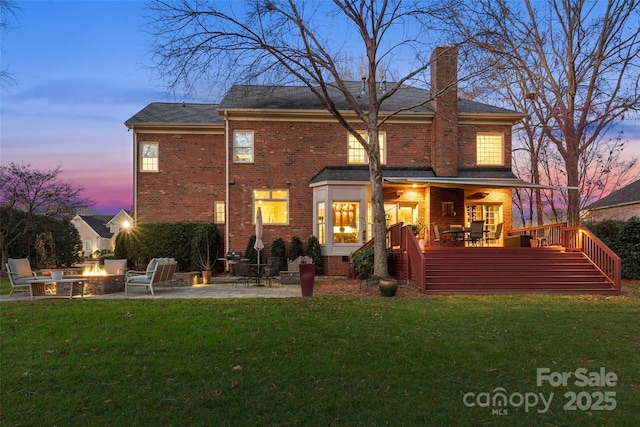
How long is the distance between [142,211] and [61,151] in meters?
5.15

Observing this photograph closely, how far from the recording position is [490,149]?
19250mm

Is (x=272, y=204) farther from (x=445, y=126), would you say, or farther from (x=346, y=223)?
(x=445, y=126)

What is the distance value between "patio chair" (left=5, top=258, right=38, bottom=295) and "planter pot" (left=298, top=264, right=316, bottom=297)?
7170mm

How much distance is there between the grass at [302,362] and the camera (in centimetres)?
426

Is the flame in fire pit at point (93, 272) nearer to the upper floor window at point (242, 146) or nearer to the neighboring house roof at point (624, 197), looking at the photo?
the upper floor window at point (242, 146)

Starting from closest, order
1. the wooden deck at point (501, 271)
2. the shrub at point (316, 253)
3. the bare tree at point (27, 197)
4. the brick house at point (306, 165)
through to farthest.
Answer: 1. the wooden deck at point (501, 271)
2. the shrub at point (316, 253)
3. the brick house at point (306, 165)
4. the bare tree at point (27, 197)

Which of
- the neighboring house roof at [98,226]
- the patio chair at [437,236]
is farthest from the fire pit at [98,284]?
the neighboring house roof at [98,226]

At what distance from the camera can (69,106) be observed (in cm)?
1480

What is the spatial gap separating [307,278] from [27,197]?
15.7 m

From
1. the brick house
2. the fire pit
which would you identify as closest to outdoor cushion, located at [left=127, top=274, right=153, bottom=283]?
the fire pit

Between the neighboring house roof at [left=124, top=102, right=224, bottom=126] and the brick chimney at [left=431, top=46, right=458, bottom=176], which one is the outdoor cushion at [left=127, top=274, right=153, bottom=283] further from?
the brick chimney at [left=431, top=46, right=458, bottom=176]

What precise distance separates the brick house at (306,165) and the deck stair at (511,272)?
4.16m

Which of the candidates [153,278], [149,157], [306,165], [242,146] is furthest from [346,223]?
[149,157]

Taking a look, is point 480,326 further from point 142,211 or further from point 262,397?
point 142,211
